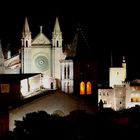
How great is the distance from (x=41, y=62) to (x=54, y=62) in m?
1.60

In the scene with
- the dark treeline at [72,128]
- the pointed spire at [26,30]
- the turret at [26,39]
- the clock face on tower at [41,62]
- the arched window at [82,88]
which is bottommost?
the dark treeline at [72,128]

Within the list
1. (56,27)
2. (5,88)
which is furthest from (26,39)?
(5,88)

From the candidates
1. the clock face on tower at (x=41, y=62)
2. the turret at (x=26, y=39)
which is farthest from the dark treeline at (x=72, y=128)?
the turret at (x=26, y=39)

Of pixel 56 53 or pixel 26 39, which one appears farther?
pixel 26 39

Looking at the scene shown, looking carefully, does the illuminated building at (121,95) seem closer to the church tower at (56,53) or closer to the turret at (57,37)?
the church tower at (56,53)

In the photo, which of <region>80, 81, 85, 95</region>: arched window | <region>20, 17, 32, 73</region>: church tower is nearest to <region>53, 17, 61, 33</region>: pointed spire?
<region>20, 17, 32, 73</region>: church tower

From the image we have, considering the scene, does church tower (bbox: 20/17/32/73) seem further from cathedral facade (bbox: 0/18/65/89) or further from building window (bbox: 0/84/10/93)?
building window (bbox: 0/84/10/93)

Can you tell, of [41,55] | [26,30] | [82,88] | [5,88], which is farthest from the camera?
[26,30]

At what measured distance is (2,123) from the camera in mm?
38969

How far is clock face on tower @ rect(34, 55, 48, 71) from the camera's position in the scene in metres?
64.2

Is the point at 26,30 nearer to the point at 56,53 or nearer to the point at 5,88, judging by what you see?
the point at 56,53

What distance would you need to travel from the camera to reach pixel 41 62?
64.3 metres

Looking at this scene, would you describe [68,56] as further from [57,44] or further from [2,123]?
[2,123]

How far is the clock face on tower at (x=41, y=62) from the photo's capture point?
6425 centimetres
